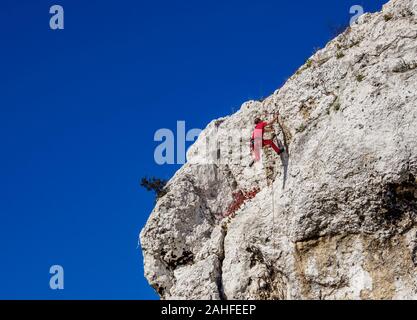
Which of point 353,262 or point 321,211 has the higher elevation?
point 321,211

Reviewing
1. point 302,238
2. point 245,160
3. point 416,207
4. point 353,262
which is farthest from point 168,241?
point 416,207

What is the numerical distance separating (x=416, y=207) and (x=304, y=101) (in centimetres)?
673

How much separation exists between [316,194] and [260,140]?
4.01 m

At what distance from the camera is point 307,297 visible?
22.4m

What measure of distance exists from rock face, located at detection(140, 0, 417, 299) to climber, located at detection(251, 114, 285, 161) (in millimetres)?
403

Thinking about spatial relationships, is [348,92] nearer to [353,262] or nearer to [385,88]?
[385,88]

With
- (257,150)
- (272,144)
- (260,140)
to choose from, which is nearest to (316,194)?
(272,144)

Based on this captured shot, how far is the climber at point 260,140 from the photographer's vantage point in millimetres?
25844

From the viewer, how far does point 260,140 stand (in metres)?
25.9

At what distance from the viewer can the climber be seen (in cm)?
2584
